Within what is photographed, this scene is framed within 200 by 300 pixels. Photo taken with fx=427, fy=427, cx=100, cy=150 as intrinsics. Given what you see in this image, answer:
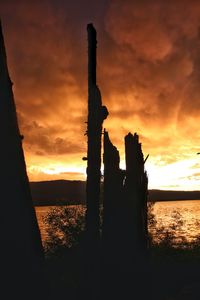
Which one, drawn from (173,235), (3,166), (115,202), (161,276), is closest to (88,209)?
(115,202)

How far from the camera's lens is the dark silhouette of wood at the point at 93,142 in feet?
48.4

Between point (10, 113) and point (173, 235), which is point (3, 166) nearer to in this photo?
point (10, 113)

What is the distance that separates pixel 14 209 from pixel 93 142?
4734 mm

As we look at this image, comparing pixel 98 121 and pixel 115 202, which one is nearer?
pixel 98 121

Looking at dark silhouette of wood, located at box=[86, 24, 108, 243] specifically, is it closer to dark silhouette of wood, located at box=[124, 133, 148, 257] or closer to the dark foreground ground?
the dark foreground ground

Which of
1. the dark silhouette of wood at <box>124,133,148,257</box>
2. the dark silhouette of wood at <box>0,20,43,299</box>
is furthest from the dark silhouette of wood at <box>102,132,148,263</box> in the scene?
the dark silhouette of wood at <box>0,20,43,299</box>

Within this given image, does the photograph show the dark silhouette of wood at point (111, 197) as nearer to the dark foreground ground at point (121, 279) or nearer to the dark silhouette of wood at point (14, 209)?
the dark foreground ground at point (121, 279)

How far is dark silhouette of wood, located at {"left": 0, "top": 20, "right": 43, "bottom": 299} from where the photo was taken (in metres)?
10.8

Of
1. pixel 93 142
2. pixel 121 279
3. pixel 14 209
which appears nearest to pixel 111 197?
pixel 93 142

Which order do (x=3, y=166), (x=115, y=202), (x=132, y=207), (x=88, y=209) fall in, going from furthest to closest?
(x=132, y=207), (x=115, y=202), (x=88, y=209), (x=3, y=166)

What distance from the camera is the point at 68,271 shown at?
18.4m

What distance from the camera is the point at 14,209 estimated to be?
36.0 feet

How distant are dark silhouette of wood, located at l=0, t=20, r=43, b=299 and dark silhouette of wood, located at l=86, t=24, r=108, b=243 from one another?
12.1ft

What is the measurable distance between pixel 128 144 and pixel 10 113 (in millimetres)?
7995
